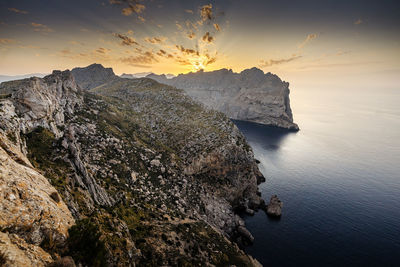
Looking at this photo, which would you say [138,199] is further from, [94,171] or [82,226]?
[82,226]

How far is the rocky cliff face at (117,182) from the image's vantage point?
1652 centimetres

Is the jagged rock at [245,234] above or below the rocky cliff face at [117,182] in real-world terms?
below

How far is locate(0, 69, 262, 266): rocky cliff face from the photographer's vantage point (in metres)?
16.5

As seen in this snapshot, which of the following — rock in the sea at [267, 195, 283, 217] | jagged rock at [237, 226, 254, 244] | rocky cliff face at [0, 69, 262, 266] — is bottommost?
jagged rock at [237, 226, 254, 244]

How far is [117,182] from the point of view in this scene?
43.1 meters

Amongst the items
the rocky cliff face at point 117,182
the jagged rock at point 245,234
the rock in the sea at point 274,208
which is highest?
the rocky cliff face at point 117,182

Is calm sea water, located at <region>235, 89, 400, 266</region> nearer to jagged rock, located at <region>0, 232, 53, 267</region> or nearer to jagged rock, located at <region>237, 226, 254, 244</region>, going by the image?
jagged rock, located at <region>237, 226, 254, 244</region>

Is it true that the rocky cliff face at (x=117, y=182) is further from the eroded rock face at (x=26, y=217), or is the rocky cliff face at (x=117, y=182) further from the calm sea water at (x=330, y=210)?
the calm sea water at (x=330, y=210)

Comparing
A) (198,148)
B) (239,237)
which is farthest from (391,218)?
(198,148)

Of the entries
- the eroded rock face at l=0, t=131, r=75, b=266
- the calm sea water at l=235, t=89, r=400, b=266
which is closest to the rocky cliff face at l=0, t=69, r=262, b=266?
the eroded rock face at l=0, t=131, r=75, b=266

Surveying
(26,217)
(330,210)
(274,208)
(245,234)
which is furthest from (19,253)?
(330,210)

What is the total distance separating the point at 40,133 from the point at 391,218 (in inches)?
4637

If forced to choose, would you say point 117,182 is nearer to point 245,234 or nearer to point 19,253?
point 19,253

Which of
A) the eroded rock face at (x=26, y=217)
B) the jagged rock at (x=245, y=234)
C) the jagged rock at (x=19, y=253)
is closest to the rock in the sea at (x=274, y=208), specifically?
the jagged rock at (x=245, y=234)
